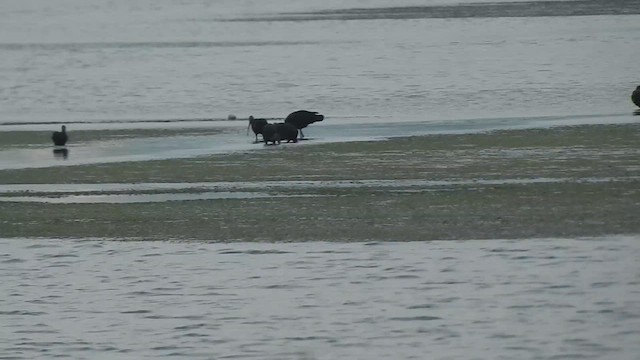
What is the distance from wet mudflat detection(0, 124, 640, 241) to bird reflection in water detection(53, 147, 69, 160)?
216cm

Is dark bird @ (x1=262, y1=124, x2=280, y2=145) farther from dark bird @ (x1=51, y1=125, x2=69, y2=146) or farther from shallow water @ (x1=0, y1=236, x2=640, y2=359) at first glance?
shallow water @ (x1=0, y1=236, x2=640, y2=359)

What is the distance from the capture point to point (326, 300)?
14789 mm

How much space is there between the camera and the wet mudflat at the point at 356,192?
19203 millimetres

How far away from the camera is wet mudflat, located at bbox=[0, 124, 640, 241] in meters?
19.2

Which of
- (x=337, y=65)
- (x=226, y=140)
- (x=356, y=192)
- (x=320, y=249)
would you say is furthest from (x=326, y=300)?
(x=337, y=65)

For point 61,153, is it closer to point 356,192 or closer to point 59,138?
point 59,138

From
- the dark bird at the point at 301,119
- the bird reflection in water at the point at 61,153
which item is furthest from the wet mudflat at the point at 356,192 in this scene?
the bird reflection in water at the point at 61,153

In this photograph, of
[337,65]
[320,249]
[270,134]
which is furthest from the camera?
[337,65]

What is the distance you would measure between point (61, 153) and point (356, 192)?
930 cm

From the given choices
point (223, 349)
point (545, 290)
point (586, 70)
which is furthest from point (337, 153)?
point (586, 70)

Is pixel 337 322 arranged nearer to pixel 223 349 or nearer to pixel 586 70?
pixel 223 349

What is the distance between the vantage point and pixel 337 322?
13.9 m

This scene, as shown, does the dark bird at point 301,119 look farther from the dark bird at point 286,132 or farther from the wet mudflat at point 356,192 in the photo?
the wet mudflat at point 356,192

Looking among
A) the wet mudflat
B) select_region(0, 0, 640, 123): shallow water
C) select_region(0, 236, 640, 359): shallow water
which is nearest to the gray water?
select_region(0, 236, 640, 359): shallow water
